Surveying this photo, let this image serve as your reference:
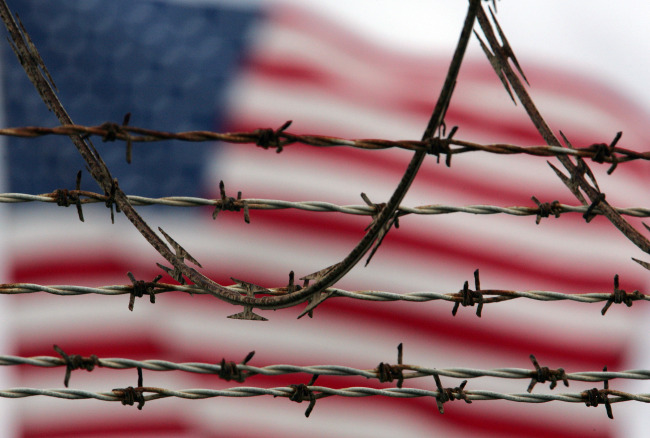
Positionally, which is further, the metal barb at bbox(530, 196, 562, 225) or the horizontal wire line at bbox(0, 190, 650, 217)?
the metal barb at bbox(530, 196, 562, 225)

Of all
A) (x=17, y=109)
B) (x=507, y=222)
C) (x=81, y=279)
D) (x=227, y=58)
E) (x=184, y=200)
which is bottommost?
(x=184, y=200)

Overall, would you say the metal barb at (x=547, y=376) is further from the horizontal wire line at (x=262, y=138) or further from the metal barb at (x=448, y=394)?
the horizontal wire line at (x=262, y=138)

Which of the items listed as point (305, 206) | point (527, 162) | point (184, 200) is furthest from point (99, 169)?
point (527, 162)

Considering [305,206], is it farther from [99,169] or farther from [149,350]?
[149,350]

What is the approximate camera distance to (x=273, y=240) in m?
3.13

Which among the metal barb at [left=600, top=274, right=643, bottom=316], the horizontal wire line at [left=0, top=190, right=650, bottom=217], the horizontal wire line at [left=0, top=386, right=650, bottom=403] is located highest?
the horizontal wire line at [left=0, top=190, right=650, bottom=217]

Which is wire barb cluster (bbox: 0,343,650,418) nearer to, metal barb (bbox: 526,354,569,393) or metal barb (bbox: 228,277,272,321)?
metal barb (bbox: 526,354,569,393)

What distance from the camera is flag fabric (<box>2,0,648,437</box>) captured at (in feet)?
9.77

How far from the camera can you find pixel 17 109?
10.2 feet

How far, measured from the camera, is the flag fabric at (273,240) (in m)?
2.98

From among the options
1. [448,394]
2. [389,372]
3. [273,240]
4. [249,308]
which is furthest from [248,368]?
[273,240]

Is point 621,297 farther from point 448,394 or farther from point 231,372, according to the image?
point 231,372

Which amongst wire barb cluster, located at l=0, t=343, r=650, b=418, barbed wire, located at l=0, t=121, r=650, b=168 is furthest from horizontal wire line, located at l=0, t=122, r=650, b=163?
wire barb cluster, located at l=0, t=343, r=650, b=418

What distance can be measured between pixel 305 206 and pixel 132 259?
1.64 metres
